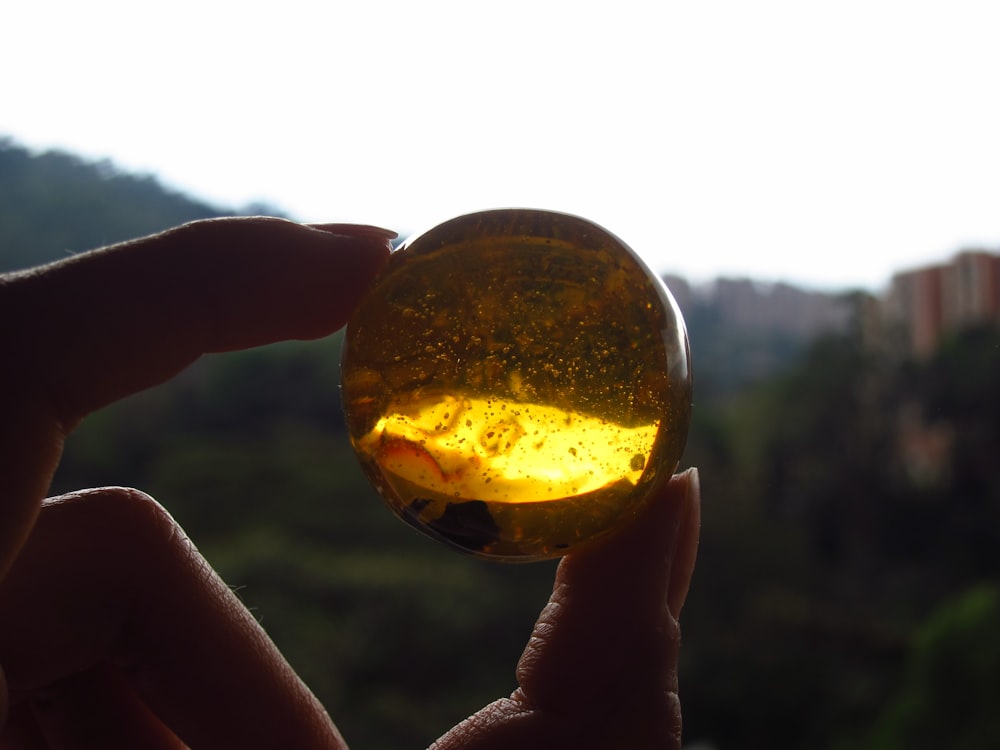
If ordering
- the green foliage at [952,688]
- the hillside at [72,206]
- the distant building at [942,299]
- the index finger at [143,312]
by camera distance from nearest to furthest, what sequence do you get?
the index finger at [143,312], the hillside at [72,206], the distant building at [942,299], the green foliage at [952,688]

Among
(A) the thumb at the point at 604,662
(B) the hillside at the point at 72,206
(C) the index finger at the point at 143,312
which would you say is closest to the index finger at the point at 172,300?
(C) the index finger at the point at 143,312

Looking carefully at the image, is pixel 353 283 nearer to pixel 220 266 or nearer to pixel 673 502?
pixel 220 266

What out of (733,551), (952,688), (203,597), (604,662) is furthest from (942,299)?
(203,597)

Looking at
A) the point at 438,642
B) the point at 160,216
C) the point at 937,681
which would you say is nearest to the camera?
the point at 160,216

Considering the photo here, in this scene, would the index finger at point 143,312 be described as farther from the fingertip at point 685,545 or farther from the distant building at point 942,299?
the distant building at point 942,299

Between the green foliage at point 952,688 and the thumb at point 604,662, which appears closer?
the thumb at point 604,662

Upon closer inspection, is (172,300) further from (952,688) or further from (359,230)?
(952,688)

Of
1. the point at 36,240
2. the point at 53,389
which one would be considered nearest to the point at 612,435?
the point at 53,389

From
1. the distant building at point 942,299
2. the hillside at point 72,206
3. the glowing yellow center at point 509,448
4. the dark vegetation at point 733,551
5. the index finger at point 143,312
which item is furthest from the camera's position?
the dark vegetation at point 733,551
